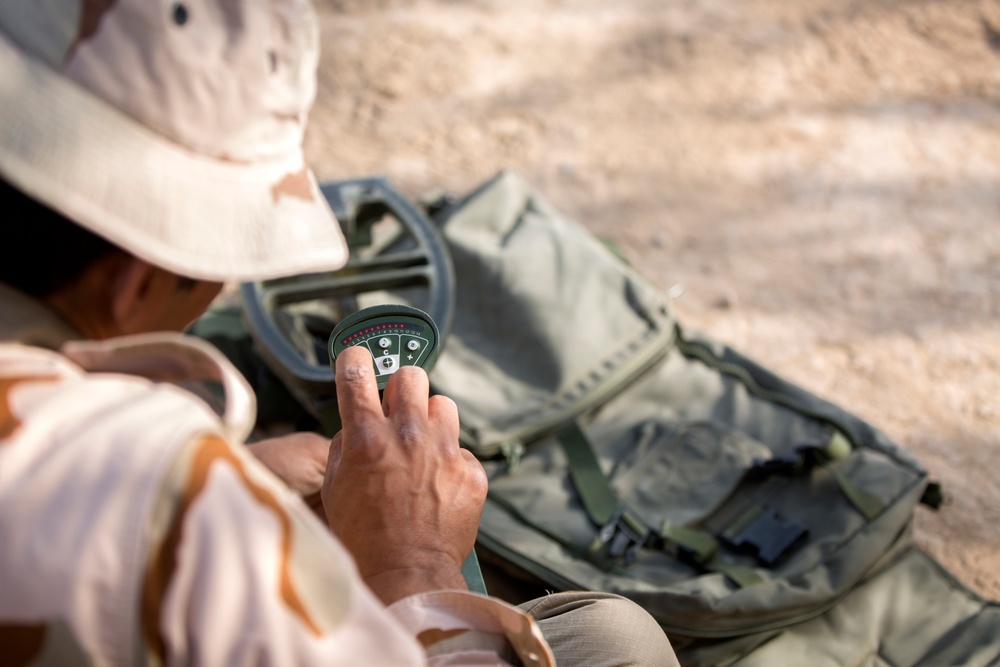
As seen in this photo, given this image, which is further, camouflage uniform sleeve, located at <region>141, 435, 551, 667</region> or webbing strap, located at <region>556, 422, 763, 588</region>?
webbing strap, located at <region>556, 422, 763, 588</region>

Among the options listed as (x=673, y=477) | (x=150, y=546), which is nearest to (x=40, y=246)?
(x=150, y=546)

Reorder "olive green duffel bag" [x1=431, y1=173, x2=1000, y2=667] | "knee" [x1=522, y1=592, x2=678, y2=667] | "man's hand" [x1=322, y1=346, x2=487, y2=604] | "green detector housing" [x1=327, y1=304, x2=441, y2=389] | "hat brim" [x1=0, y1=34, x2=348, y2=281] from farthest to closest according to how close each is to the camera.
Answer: "olive green duffel bag" [x1=431, y1=173, x2=1000, y2=667] < "green detector housing" [x1=327, y1=304, x2=441, y2=389] < "knee" [x1=522, y1=592, x2=678, y2=667] < "man's hand" [x1=322, y1=346, x2=487, y2=604] < "hat brim" [x1=0, y1=34, x2=348, y2=281]

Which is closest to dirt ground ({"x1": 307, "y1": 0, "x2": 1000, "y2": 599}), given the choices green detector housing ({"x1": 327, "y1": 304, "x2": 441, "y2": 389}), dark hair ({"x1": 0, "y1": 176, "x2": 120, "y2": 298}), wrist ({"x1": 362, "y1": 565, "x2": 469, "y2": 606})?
green detector housing ({"x1": 327, "y1": 304, "x2": 441, "y2": 389})

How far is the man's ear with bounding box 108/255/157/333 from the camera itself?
1105mm

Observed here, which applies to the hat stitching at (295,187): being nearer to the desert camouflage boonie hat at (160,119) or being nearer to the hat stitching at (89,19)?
the desert camouflage boonie hat at (160,119)

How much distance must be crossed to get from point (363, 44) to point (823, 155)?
6.04ft

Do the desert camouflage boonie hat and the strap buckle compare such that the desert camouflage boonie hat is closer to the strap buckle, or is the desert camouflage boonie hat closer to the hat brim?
the hat brim

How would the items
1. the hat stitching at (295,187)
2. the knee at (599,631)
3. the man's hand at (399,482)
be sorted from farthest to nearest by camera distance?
the knee at (599,631) < the man's hand at (399,482) < the hat stitching at (295,187)

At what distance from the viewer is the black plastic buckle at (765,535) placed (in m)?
2.14

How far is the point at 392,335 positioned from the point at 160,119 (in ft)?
2.14

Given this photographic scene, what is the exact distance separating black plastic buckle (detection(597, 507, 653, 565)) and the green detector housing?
0.70m

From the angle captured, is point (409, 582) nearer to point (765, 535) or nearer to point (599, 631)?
point (599, 631)

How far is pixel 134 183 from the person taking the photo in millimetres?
1085

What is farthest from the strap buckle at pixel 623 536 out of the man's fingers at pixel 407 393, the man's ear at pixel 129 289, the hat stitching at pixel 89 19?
the hat stitching at pixel 89 19
